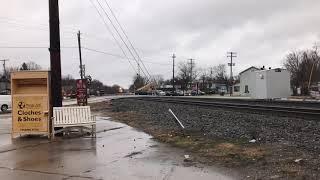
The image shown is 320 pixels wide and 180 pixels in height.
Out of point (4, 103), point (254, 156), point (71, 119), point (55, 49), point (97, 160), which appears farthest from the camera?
point (4, 103)

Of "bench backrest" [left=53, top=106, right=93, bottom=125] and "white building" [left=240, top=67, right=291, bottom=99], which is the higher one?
"white building" [left=240, top=67, right=291, bottom=99]

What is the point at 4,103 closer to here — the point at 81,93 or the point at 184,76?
the point at 81,93

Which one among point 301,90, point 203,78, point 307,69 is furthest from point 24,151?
point 203,78

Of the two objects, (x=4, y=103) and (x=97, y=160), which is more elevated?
(x=4, y=103)

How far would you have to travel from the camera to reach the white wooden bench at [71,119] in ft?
52.7

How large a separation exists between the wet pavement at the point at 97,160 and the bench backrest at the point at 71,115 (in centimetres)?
93

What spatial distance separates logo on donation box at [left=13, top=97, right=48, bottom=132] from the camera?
1611 centimetres

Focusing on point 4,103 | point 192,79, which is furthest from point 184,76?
point 4,103

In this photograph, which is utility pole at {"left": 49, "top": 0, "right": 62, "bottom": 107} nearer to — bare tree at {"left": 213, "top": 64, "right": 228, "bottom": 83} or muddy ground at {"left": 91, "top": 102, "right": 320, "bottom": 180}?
muddy ground at {"left": 91, "top": 102, "right": 320, "bottom": 180}

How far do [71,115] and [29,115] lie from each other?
4.34 feet

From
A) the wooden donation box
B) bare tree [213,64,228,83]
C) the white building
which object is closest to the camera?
the wooden donation box

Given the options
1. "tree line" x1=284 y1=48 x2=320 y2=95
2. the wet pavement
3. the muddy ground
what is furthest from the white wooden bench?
"tree line" x1=284 y1=48 x2=320 y2=95

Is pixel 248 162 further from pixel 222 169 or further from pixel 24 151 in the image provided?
pixel 24 151

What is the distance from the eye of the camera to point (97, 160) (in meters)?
10.9
